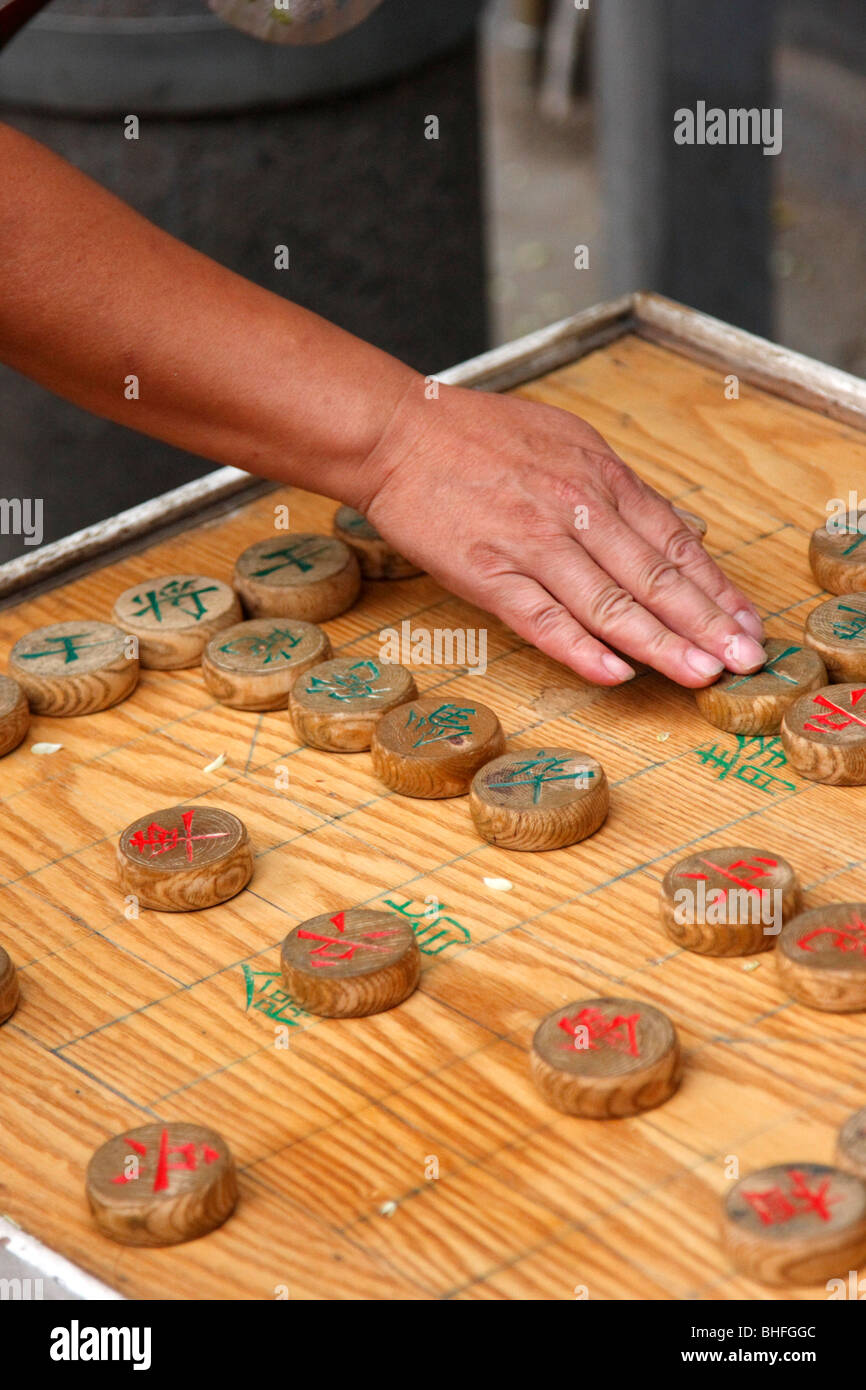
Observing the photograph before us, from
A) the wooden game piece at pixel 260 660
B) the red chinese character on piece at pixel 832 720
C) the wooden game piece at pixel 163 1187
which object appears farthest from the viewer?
the wooden game piece at pixel 260 660

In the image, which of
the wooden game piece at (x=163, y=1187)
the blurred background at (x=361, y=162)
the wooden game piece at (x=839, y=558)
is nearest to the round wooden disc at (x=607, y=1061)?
the wooden game piece at (x=163, y=1187)

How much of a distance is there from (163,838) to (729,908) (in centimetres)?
60

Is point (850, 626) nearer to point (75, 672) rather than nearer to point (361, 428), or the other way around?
point (361, 428)

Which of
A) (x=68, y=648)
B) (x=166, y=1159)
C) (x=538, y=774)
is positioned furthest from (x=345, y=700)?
(x=166, y=1159)

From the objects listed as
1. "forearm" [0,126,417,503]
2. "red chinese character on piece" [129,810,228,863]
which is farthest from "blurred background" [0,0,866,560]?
"red chinese character on piece" [129,810,228,863]

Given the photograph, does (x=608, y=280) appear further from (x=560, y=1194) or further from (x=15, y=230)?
(x=560, y=1194)

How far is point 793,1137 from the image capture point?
1.43 metres

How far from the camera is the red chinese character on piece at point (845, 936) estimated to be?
1576 millimetres

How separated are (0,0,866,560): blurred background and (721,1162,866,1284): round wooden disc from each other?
2.66m

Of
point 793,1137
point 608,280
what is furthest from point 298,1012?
point 608,280

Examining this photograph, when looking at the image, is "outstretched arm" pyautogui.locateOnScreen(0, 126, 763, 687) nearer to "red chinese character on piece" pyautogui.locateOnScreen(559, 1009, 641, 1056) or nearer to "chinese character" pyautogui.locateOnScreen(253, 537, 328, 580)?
"chinese character" pyautogui.locateOnScreen(253, 537, 328, 580)

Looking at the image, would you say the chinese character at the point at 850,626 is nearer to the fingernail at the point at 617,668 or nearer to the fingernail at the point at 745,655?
the fingernail at the point at 745,655

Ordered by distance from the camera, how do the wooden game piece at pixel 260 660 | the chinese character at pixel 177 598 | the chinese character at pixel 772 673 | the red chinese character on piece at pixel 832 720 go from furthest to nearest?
the chinese character at pixel 177 598 < the wooden game piece at pixel 260 660 < the chinese character at pixel 772 673 < the red chinese character on piece at pixel 832 720

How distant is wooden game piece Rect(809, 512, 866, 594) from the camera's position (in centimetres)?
216
